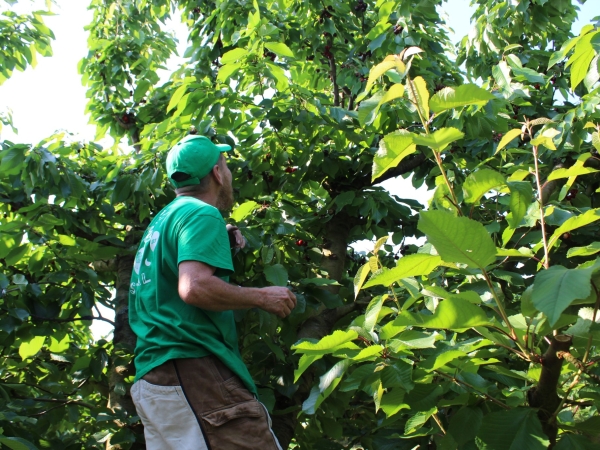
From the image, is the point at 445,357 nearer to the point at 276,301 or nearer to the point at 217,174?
the point at 276,301

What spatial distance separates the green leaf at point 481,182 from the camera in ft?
4.97

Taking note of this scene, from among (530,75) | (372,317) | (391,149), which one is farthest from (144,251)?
(530,75)

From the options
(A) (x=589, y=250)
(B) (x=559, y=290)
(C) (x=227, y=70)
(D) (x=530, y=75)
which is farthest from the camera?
(C) (x=227, y=70)

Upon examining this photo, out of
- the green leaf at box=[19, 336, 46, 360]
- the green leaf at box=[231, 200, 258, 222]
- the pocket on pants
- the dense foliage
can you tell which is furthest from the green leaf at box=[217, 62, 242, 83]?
the pocket on pants

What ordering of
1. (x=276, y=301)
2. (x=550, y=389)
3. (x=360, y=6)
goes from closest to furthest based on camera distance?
(x=550, y=389) < (x=276, y=301) < (x=360, y=6)

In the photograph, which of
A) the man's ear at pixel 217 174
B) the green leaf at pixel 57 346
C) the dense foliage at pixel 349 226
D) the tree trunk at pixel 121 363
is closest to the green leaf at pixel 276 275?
the dense foliage at pixel 349 226

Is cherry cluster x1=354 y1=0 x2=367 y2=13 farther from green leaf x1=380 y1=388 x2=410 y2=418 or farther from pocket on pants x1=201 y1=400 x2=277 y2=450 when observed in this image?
green leaf x1=380 y1=388 x2=410 y2=418

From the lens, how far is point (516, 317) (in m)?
1.53

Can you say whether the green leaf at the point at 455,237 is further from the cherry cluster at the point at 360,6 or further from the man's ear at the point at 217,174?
the cherry cluster at the point at 360,6

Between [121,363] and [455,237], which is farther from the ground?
[455,237]

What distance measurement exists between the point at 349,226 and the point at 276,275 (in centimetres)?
155

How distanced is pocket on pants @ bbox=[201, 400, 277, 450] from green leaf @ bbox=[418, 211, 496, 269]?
0.99 m

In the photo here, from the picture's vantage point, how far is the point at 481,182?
5.00 ft

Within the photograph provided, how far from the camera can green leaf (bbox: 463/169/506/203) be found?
1.52 metres
